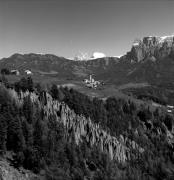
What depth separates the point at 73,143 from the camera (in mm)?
107250

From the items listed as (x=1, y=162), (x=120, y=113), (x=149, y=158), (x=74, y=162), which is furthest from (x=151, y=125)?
(x=1, y=162)

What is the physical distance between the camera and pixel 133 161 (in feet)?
401

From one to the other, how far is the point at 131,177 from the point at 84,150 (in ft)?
67.7

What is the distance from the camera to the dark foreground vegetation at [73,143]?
86125mm

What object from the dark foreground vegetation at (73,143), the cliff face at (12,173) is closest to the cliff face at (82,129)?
the dark foreground vegetation at (73,143)

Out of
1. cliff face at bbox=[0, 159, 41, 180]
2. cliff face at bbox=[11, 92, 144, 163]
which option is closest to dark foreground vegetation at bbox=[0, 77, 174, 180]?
cliff face at bbox=[0, 159, 41, 180]

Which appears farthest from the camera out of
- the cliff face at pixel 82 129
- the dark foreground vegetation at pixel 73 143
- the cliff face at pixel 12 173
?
the cliff face at pixel 82 129

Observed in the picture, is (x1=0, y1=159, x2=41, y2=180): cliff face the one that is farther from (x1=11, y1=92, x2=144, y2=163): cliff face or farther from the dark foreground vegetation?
(x1=11, y1=92, x2=144, y2=163): cliff face

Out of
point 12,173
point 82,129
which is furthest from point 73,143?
point 12,173

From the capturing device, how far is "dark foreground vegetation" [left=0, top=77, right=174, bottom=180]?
8612 cm

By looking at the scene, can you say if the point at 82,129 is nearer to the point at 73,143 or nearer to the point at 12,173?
the point at 73,143

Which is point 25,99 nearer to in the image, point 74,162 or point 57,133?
point 57,133

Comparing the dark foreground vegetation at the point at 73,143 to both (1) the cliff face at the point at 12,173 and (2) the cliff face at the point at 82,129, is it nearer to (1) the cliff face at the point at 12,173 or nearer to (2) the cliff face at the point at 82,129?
(1) the cliff face at the point at 12,173

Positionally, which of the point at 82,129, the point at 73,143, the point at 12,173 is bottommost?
the point at 73,143
